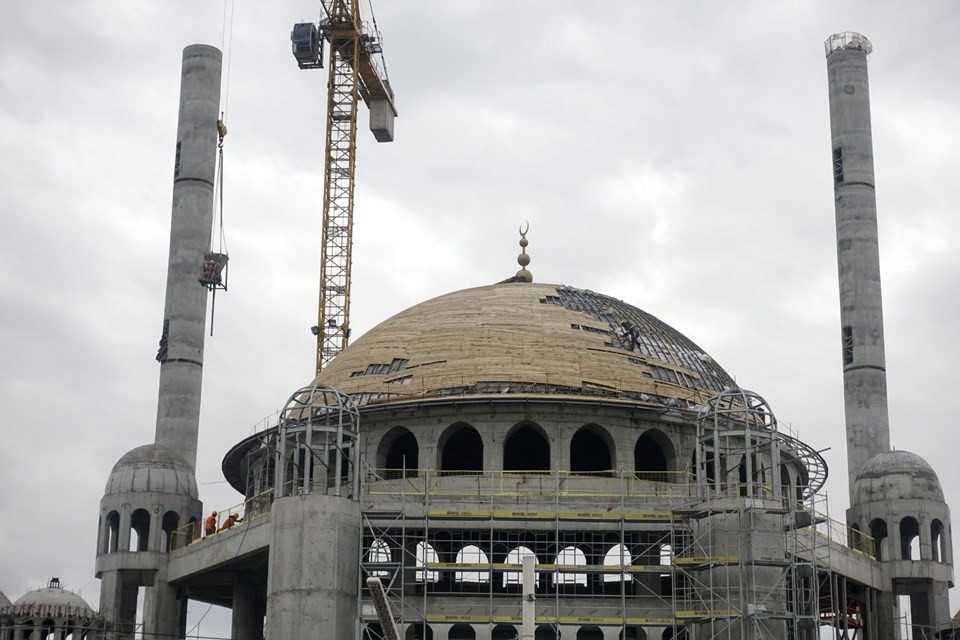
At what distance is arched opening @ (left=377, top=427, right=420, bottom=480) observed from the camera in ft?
206

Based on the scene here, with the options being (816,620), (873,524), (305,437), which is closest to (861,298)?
(873,524)

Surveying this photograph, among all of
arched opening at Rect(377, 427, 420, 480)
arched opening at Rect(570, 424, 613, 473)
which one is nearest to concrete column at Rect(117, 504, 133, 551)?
arched opening at Rect(377, 427, 420, 480)

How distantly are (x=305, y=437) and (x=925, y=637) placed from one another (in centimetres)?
2863

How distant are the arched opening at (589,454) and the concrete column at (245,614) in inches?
570

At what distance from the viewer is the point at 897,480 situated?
68.6 meters

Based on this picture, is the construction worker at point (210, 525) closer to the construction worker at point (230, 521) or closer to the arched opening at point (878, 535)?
the construction worker at point (230, 521)

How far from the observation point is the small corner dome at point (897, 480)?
68.3m

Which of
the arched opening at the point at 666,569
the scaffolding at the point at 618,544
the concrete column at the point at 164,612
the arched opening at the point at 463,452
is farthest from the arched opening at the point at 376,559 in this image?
the concrete column at the point at 164,612

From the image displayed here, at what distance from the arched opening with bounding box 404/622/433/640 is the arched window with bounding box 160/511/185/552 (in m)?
12.8

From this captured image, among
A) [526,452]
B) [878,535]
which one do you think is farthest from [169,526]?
[878,535]

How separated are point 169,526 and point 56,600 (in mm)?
7916

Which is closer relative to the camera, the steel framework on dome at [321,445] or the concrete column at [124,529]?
the steel framework on dome at [321,445]

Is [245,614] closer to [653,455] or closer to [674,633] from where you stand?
[653,455]

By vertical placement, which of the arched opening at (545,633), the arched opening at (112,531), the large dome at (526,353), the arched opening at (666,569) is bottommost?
the arched opening at (545,633)
